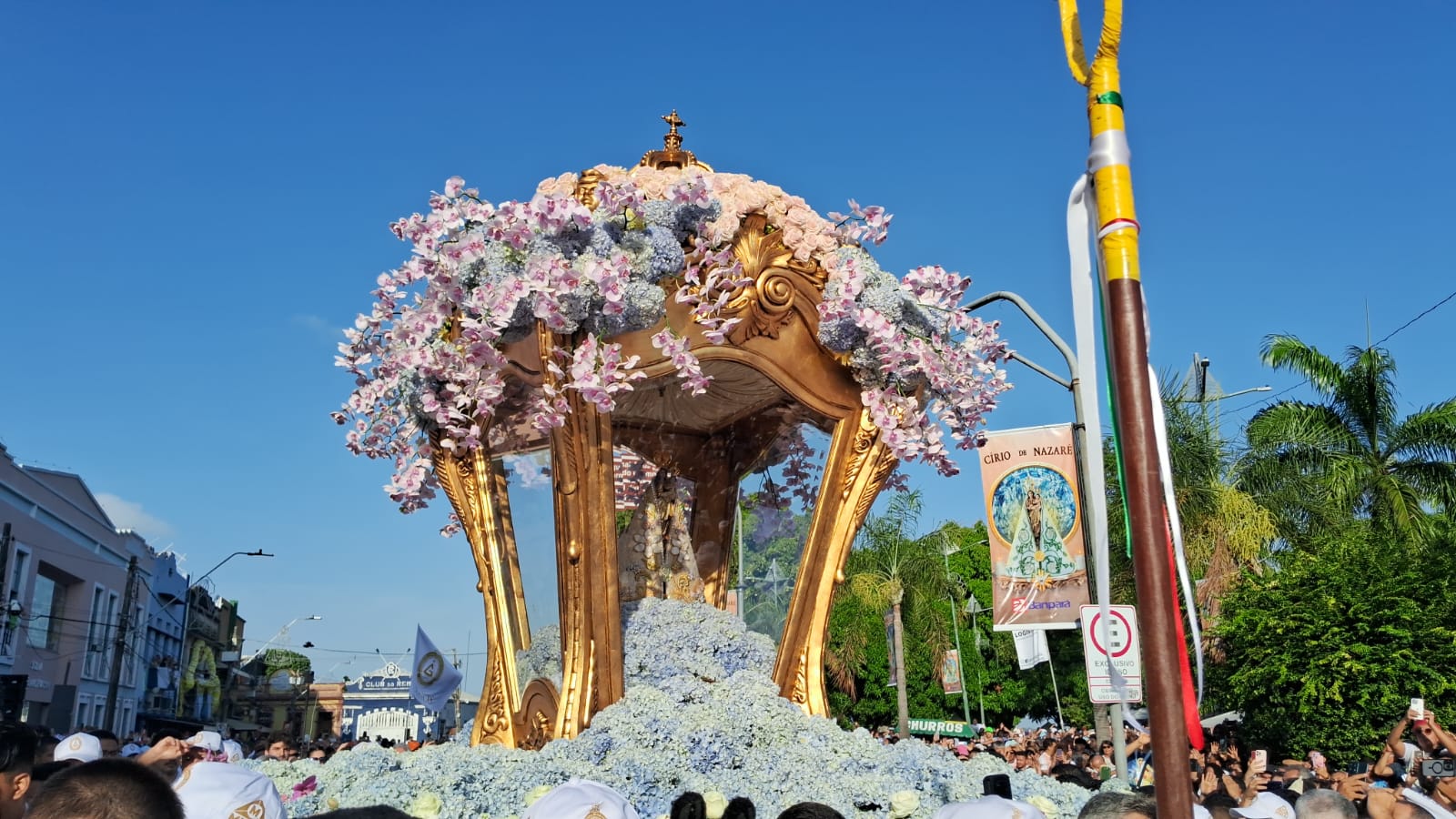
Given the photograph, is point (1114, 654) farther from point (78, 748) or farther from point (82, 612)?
point (82, 612)

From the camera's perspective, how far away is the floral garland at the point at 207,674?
5226cm

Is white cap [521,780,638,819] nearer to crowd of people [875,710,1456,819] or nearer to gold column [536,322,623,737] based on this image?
crowd of people [875,710,1456,819]

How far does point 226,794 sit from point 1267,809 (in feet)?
13.4

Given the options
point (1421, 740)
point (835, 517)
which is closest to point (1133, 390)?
point (835, 517)

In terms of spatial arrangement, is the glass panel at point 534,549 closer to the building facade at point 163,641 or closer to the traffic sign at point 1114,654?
the traffic sign at point 1114,654

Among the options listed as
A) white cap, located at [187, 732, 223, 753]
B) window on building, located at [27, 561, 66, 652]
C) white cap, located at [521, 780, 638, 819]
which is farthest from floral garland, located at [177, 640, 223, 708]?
white cap, located at [521, 780, 638, 819]

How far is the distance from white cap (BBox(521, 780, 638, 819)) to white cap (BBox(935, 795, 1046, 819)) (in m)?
1.03

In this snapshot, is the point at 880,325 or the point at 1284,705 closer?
the point at 880,325

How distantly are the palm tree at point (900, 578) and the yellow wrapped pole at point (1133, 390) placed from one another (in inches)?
213

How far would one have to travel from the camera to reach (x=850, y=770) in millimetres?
6539

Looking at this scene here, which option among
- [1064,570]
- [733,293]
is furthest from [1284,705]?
[733,293]

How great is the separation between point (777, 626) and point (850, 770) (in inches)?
57.8

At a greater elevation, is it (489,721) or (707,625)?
(707,625)

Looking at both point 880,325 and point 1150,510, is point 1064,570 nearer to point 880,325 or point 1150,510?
point 880,325
